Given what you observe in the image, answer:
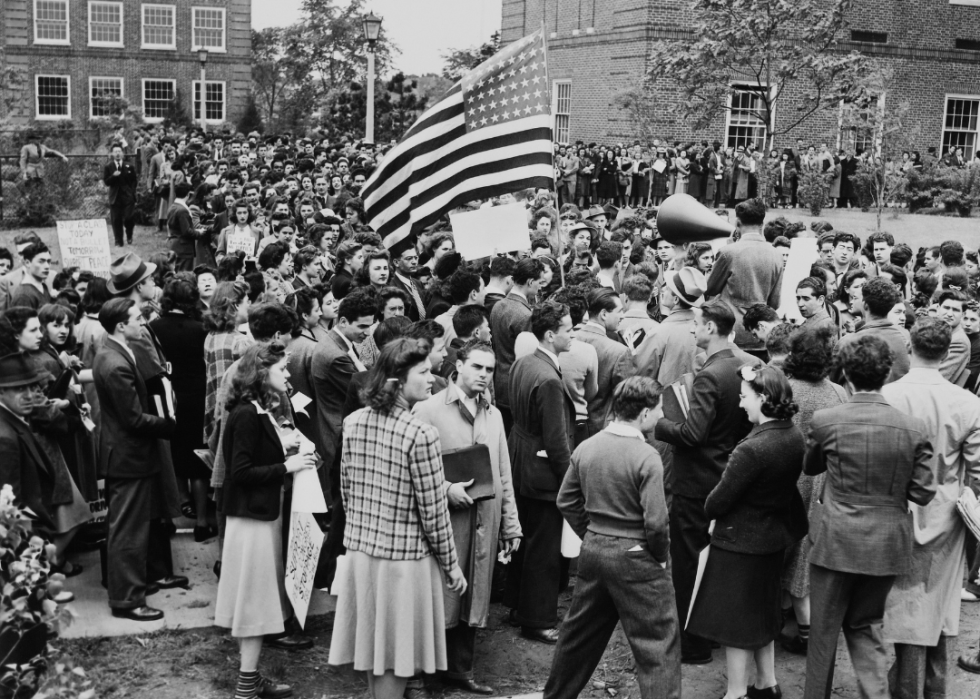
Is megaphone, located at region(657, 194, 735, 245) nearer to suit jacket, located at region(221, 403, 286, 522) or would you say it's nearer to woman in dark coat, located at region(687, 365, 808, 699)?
woman in dark coat, located at region(687, 365, 808, 699)

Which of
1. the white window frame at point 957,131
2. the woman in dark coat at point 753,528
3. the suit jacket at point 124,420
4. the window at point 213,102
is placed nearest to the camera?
the woman in dark coat at point 753,528

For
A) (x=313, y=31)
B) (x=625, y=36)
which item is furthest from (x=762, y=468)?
(x=313, y=31)

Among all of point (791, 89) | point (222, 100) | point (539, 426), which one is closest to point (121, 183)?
point (539, 426)

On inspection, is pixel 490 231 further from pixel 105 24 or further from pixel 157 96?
pixel 105 24

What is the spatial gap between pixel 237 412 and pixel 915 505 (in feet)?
11.9

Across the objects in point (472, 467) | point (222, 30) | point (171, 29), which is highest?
point (222, 30)

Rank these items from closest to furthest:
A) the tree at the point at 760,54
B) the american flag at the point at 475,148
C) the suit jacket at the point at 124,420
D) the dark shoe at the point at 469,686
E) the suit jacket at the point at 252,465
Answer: the suit jacket at the point at 252,465
the dark shoe at the point at 469,686
the suit jacket at the point at 124,420
the american flag at the point at 475,148
the tree at the point at 760,54

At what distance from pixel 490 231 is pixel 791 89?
24.9m

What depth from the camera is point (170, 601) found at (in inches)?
275

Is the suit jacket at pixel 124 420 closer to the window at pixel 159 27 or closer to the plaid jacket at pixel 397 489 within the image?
the plaid jacket at pixel 397 489

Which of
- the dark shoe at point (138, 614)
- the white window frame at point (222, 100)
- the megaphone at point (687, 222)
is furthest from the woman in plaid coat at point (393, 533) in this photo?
the white window frame at point (222, 100)

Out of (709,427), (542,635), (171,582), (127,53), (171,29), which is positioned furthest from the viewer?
(171,29)

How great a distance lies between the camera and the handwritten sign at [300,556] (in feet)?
19.5

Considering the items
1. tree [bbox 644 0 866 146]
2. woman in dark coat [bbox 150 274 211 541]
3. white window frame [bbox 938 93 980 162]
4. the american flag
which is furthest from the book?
white window frame [bbox 938 93 980 162]
